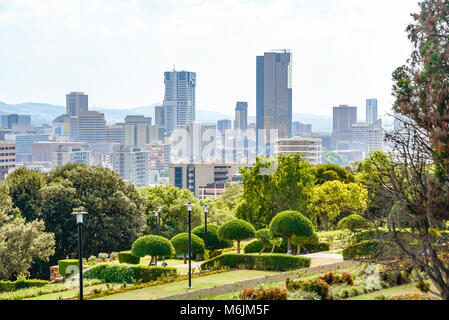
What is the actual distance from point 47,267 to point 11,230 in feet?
22.9

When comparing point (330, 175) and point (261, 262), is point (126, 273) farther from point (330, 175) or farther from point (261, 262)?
point (330, 175)

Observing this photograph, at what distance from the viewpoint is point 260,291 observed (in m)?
14.5

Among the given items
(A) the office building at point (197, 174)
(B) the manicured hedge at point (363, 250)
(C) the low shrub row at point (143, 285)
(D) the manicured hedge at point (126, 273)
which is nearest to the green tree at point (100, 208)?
(D) the manicured hedge at point (126, 273)

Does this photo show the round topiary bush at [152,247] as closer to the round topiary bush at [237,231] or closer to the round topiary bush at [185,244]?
the round topiary bush at [185,244]

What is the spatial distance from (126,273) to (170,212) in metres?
19.6

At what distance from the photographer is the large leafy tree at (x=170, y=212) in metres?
42.4

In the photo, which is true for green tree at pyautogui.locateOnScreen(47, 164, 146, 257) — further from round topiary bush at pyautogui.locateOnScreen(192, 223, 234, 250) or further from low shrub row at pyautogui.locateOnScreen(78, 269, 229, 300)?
low shrub row at pyautogui.locateOnScreen(78, 269, 229, 300)

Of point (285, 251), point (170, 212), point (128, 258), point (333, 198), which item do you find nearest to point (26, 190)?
point (170, 212)

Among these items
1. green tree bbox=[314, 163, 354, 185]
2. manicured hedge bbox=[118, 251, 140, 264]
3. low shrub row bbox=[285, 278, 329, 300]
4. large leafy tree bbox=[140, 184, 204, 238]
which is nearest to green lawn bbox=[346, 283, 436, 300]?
low shrub row bbox=[285, 278, 329, 300]

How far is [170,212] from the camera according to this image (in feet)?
142
